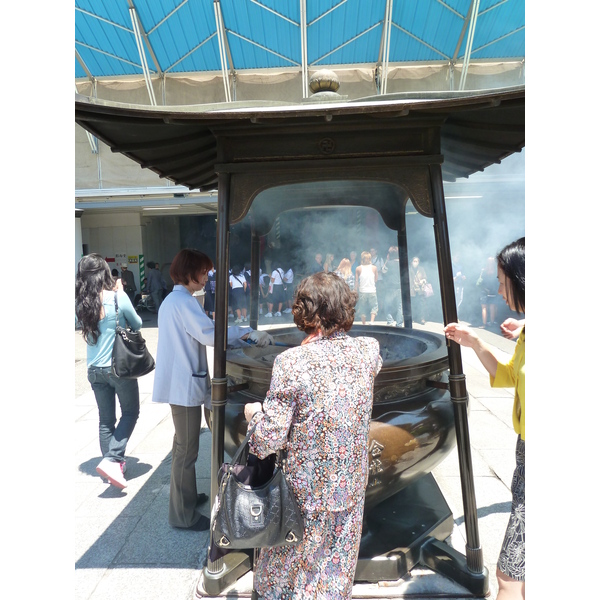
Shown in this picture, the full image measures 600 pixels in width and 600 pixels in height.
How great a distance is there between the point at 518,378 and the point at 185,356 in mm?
1714

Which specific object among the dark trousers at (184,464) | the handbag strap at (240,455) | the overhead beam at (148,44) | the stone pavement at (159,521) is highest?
the overhead beam at (148,44)

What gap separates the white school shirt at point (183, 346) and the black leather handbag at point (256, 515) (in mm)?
1084

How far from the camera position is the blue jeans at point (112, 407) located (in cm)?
330

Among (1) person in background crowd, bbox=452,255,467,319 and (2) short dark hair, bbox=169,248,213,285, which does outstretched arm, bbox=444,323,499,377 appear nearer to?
(2) short dark hair, bbox=169,248,213,285

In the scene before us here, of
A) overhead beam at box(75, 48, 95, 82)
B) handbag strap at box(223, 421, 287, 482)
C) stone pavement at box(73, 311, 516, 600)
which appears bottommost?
stone pavement at box(73, 311, 516, 600)

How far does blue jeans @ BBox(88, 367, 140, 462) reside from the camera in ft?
10.8

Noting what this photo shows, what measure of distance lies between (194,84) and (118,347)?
9266 mm

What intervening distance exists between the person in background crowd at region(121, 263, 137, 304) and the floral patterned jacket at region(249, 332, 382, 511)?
1276cm

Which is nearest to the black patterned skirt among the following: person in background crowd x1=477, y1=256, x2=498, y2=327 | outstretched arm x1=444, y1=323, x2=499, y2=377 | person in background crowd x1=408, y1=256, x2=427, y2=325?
outstretched arm x1=444, y1=323, x2=499, y2=377

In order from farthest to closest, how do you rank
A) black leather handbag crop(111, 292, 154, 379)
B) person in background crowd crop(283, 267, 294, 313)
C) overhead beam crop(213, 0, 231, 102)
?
1. person in background crowd crop(283, 267, 294, 313)
2. overhead beam crop(213, 0, 231, 102)
3. black leather handbag crop(111, 292, 154, 379)

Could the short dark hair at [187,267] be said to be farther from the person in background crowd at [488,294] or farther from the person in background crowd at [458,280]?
the person in background crowd at [458,280]

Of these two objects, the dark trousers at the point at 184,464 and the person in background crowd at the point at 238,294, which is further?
the person in background crowd at the point at 238,294

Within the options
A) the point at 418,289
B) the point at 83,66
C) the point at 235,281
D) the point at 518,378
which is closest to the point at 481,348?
the point at 518,378

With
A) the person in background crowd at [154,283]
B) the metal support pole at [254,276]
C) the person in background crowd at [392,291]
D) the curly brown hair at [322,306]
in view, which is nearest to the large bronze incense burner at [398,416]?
the curly brown hair at [322,306]
